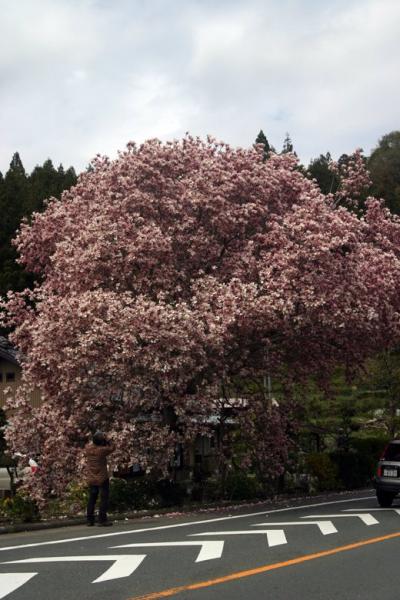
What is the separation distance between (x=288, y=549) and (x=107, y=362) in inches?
326

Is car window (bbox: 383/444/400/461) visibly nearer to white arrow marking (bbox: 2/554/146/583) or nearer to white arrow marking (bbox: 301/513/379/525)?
white arrow marking (bbox: 301/513/379/525)

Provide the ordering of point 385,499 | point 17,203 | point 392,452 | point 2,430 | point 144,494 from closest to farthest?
point 385,499 → point 392,452 → point 144,494 → point 2,430 → point 17,203

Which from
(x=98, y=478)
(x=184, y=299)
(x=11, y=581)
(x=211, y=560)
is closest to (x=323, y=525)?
(x=98, y=478)

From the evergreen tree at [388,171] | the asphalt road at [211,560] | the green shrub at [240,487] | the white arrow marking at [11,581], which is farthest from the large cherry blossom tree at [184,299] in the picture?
the evergreen tree at [388,171]

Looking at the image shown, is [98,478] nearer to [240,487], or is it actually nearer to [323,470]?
[240,487]

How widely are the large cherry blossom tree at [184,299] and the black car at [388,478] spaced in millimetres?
3239

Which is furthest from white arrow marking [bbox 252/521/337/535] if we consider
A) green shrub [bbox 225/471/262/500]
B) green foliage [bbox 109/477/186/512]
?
green shrub [bbox 225/471/262/500]

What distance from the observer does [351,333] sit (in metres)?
Result: 20.9

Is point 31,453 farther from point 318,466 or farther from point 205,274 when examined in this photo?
point 318,466

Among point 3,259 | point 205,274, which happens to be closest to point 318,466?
point 205,274

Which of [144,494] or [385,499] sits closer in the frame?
[385,499]

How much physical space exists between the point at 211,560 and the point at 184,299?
427 inches

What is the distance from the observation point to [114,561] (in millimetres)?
9844

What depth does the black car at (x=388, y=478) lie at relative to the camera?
58.3ft
